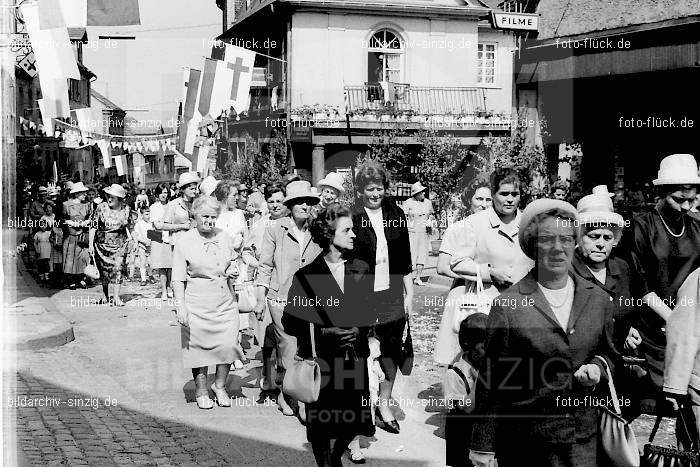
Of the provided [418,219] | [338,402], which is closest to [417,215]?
[418,219]

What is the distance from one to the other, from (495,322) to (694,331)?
1.31 meters

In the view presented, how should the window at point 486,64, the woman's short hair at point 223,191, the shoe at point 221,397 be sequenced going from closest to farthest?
1. the shoe at point 221,397
2. the woman's short hair at point 223,191
3. the window at point 486,64

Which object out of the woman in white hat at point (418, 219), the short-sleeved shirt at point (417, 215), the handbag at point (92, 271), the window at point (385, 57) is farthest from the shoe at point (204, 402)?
the window at point (385, 57)

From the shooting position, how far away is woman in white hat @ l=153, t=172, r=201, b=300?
1166cm

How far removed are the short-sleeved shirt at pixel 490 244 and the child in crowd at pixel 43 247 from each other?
499 inches

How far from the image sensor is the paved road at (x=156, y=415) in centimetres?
603

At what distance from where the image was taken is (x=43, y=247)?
55.4ft

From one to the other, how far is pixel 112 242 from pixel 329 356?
952 cm

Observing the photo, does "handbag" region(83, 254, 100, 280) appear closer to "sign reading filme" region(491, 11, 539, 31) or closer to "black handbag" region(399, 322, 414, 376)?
"black handbag" region(399, 322, 414, 376)

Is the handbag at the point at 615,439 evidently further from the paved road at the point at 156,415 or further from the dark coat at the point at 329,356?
the paved road at the point at 156,415

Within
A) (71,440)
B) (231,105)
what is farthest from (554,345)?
(231,105)

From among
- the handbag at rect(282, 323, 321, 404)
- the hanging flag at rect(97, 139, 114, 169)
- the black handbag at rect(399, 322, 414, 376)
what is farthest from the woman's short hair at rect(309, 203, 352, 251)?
the hanging flag at rect(97, 139, 114, 169)

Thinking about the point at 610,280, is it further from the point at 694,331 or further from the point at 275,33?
the point at 275,33

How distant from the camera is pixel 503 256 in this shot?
591 cm
